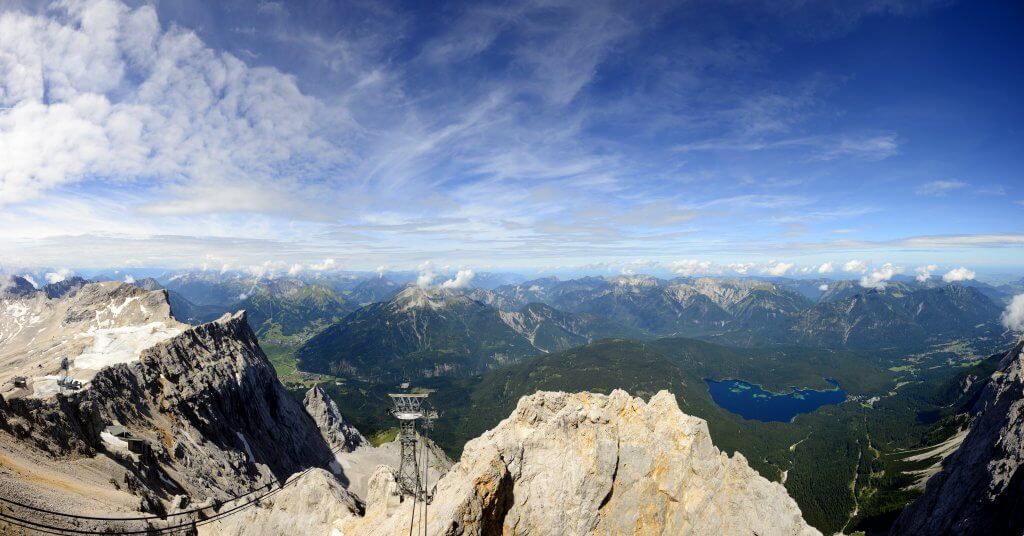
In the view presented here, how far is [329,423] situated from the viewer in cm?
11075

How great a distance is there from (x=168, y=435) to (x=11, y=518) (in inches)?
1445

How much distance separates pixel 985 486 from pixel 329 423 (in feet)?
490

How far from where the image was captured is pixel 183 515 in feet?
125

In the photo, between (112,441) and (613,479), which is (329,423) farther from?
(613,479)

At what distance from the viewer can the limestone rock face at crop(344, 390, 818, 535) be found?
35.2 meters

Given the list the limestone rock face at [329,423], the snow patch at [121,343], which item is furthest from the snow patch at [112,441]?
the limestone rock face at [329,423]

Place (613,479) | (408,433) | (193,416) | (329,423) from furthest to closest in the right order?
(329,423)
(193,416)
(613,479)
(408,433)

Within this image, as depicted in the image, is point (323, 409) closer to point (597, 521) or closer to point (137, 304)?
point (137, 304)

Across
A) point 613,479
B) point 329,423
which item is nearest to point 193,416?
point 329,423

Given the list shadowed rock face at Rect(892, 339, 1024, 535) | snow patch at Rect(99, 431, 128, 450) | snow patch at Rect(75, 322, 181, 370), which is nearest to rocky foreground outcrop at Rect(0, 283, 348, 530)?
snow patch at Rect(99, 431, 128, 450)

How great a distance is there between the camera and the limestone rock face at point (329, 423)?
108 metres

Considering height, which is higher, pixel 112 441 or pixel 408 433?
pixel 408 433

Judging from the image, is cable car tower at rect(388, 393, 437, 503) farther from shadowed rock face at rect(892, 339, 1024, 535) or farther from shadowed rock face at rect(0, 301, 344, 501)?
shadowed rock face at rect(892, 339, 1024, 535)

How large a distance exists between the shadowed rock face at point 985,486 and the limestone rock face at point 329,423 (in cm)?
13556
